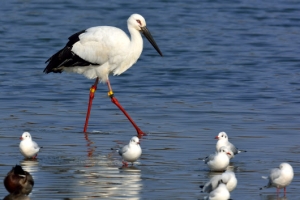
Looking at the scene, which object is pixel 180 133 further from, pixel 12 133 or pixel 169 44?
pixel 169 44

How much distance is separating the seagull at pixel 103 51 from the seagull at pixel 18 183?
18.8ft

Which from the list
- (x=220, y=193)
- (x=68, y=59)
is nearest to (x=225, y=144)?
(x=220, y=193)

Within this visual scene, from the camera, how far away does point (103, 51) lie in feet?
50.6

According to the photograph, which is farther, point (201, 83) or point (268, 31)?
point (268, 31)

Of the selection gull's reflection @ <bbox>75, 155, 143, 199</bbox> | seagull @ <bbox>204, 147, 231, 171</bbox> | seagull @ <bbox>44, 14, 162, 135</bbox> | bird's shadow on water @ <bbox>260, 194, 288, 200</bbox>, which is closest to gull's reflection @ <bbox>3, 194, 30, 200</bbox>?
gull's reflection @ <bbox>75, 155, 143, 199</bbox>

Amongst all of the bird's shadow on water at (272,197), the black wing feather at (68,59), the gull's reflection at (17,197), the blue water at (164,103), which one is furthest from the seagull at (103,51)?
the gull's reflection at (17,197)

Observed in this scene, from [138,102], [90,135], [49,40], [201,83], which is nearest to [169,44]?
[49,40]

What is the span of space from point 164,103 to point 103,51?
2043 millimetres

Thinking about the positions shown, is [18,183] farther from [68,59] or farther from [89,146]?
[68,59]

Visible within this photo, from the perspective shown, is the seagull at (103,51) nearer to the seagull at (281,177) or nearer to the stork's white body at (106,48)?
the stork's white body at (106,48)

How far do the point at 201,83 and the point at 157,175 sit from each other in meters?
8.70

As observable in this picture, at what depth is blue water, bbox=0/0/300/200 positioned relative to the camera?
1107 centimetres

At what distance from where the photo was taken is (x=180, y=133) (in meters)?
14.0

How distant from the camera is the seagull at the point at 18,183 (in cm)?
947
